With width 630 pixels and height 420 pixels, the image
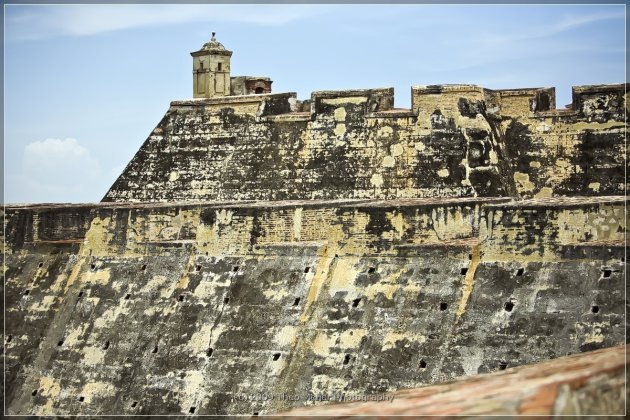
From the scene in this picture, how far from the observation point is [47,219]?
78.3 ft

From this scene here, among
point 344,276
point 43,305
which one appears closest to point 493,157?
point 344,276

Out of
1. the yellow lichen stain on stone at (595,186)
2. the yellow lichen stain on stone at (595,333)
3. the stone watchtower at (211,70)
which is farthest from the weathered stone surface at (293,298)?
the stone watchtower at (211,70)

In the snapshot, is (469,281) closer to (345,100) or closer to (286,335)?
(286,335)

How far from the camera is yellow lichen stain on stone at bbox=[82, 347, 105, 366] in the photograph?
20609 millimetres

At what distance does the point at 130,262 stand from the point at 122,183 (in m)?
4.14

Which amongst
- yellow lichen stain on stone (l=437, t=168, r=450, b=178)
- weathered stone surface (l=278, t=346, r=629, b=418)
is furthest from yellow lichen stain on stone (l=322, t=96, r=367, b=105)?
weathered stone surface (l=278, t=346, r=629, b=418)

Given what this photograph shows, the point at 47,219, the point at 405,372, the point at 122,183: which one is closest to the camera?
the point at 405,372

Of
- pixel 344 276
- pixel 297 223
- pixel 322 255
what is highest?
pixel 297 223

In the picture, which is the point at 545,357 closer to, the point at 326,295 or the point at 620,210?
the point at 620,210

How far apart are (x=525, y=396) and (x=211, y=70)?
24837 millimetres

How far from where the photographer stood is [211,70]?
3044 cm

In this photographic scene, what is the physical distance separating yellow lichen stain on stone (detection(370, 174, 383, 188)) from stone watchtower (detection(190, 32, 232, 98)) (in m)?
7.42

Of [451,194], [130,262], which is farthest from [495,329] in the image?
[130,262]

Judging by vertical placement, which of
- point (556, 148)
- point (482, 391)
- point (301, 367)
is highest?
point (556, 148)
